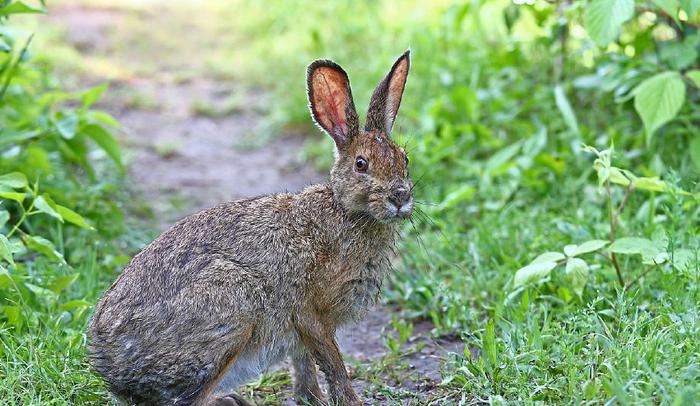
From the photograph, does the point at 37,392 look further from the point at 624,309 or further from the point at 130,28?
the point at 130,28

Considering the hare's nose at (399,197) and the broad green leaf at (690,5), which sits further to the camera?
the broad green leaf at (690,5)

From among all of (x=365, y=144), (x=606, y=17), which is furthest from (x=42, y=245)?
(x=606, y=17)

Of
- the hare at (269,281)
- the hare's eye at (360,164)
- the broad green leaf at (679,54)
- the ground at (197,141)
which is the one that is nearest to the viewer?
the hare at (269,281)

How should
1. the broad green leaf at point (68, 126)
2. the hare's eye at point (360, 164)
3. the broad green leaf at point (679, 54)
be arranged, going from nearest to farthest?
1. the hare's eye at point (360, 164)
2. the broad green leaf at point (68, 126)
3. the broad green leaf at point (679, 54)

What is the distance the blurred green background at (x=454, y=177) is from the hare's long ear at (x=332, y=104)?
100 cm

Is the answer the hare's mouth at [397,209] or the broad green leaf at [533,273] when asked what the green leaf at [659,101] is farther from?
the hare's mouth at [397,209]

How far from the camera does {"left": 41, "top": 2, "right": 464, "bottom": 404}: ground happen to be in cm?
438

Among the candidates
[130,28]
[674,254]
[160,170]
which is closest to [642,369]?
[674,254]

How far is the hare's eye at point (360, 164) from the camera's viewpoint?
4004 mm

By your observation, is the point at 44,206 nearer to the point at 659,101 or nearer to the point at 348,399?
the point at 348,399

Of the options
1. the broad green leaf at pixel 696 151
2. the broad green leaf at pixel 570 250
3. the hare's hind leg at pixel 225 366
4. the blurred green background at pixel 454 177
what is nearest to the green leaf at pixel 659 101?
the blurred green background at pixel 454 177

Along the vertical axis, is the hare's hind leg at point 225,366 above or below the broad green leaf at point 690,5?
below

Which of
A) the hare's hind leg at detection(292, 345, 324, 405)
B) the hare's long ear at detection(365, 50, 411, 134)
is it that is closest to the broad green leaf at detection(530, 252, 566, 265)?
the hare's long ear at detection(365, 50, 411, 134)

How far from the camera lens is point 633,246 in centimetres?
421
